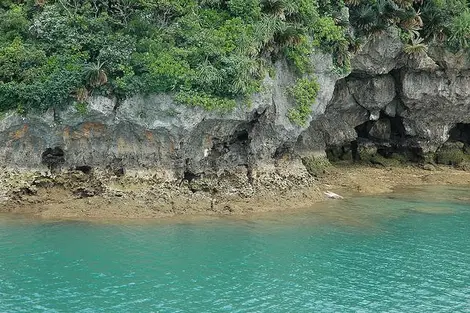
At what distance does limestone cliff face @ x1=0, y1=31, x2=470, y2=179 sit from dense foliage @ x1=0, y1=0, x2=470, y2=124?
0.69 m

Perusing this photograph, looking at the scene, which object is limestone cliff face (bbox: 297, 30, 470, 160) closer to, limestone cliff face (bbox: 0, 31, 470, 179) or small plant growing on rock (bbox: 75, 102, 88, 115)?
limestone cliff face (bbox: 0, 31, 470, 179)

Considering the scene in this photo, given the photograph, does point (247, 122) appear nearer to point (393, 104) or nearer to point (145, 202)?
point (145, 202)

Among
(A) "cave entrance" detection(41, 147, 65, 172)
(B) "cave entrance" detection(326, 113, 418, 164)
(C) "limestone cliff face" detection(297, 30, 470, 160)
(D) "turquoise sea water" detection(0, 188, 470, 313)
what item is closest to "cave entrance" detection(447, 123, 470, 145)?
(C) "limestone cliff face" detection(297, 30, 470, 160)

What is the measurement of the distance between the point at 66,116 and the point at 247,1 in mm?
9920

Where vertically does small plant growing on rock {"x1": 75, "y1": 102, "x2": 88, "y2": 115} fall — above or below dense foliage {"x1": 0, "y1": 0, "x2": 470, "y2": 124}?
below

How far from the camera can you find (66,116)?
23812 mm

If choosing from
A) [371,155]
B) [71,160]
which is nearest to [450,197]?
[371,155]

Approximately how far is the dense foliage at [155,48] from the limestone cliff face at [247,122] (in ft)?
2.25

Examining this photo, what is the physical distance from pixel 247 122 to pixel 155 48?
547cm

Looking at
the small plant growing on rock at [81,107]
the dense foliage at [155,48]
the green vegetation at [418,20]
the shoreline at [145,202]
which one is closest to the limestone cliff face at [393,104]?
the green vegetation at [418,20]

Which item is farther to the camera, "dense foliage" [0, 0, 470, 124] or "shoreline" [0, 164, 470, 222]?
"dense foliage" [0, 0, 470, 124]

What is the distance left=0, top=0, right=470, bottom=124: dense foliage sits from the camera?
78.3 ft

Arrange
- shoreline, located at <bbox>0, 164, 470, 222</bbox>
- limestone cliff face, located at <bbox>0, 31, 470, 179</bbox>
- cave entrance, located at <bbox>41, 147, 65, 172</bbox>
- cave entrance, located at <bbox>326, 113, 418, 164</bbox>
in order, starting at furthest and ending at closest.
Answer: cave entrance, located at <bbox>326, 113, 418, 164</bbox>
cave entrance, located at <bbox>41, 147, 65, 172</bbox>
limestone cliff face, located at <bbox>0, 31, 470, 179</bbox>
shoreline, located at <bbox>0, 164, 470, 222</bbox>

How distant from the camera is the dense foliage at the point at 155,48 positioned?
23875 millimetres
